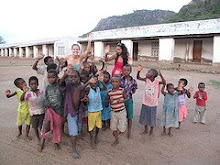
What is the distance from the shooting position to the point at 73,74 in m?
2.87

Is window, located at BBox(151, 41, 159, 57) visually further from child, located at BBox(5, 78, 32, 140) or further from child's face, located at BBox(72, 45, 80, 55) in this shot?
child, located at BBox(5, 78, 32, 140)

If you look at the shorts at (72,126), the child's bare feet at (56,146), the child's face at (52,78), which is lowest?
the child's bare feet at (56,146)

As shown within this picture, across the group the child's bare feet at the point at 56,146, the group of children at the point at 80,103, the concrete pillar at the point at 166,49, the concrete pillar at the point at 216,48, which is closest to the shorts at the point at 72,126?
the group of children at the point at 80,103

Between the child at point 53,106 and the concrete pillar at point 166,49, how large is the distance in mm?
12093

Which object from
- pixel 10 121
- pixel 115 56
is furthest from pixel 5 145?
pixel 115 56

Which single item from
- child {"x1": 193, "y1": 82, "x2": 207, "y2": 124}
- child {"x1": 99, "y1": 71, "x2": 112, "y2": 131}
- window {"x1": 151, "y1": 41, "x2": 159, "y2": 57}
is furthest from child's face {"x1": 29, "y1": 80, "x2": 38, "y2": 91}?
window {"x1": 151, "y1": 41, "x2": 159, "y2": 57}

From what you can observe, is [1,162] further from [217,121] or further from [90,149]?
[217,121]

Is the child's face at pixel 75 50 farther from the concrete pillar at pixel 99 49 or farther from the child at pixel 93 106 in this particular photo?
the concrete pillar at pixel 99 49

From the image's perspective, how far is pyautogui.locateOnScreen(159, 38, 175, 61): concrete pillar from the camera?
13844 mm

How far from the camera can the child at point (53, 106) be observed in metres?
2.96

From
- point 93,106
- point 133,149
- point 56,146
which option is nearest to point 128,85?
point 93,106

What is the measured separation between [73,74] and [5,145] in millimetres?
1614

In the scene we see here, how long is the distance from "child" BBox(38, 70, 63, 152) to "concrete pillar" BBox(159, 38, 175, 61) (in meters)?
12.1

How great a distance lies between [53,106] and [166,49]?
40.4ft
